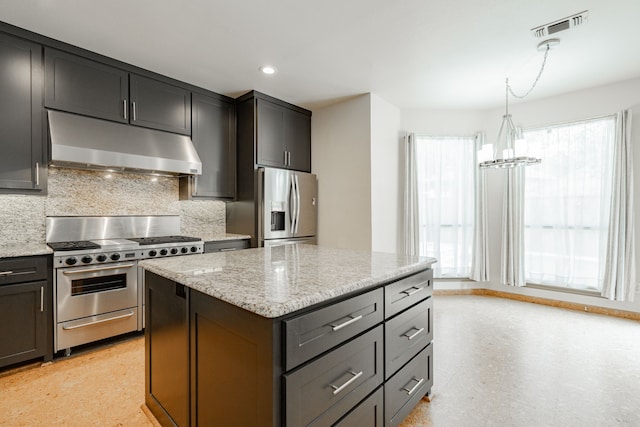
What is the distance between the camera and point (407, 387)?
5.68 feet

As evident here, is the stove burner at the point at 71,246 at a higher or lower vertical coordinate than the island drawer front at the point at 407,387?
higher

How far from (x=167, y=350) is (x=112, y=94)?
8.41ft

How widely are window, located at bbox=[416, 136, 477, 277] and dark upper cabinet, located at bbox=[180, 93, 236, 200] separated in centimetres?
Answer: 262

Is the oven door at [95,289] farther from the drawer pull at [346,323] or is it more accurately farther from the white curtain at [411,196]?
the white curtain at [411,196]

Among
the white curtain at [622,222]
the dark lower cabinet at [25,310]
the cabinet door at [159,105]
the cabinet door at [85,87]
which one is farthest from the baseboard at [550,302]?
the cabinet door at [85,87]

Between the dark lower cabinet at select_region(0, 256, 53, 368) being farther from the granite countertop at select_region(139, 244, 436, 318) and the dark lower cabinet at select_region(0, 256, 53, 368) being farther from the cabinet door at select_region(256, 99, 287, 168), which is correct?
the cabinet door at select_region(256, 99, 287, 168)

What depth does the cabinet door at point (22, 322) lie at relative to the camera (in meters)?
2.26

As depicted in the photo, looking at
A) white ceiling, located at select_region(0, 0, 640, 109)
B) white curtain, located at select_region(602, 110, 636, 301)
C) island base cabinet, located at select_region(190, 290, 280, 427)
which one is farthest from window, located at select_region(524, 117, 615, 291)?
island base cabinet, located at select_region(190, 290, 280, 427)

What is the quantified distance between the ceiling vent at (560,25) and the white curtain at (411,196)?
204 cm

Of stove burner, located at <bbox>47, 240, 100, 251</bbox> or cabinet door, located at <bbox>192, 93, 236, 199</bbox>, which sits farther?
cabinet door, located at <bbox>192, 93, 236, 199</bbox>

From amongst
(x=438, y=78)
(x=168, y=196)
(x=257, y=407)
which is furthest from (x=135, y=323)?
(x=438, y=78)

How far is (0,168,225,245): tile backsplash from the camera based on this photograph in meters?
2.75

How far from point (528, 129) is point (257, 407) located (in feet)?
15.4

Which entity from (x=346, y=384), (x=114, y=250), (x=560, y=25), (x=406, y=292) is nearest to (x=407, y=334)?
(x=406, y=292)
